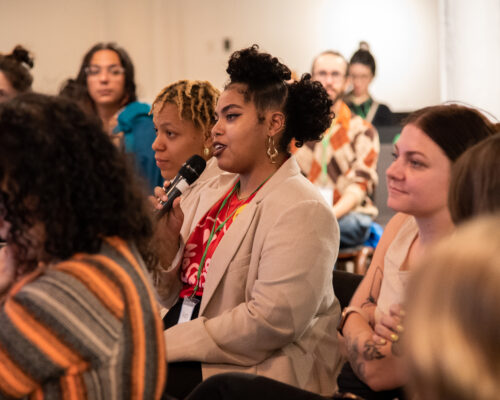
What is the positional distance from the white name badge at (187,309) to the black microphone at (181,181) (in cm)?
29

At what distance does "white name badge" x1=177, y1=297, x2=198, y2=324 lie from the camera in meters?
1.99

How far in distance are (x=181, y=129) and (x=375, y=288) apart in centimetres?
104

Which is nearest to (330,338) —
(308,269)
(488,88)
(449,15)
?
(308,269)

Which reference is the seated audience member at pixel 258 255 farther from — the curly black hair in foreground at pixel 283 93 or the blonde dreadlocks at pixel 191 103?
the blonde dreadlocks at pixel 191 103

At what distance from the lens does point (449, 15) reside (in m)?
3.34

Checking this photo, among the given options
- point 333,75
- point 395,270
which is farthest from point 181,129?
point 333,75

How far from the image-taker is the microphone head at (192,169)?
6.63 ft

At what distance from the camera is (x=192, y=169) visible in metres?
2.04

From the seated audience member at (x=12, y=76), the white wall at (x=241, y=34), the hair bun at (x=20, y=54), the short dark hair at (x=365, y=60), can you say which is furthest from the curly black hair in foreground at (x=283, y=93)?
the white wall at (x=241, y=34)

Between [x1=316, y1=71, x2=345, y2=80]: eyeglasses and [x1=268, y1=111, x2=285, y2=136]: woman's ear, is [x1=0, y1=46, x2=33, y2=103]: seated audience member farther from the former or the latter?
[x1=268, y1=111, x2=285, y2=136]: woman's ear

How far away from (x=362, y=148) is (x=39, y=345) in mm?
2924

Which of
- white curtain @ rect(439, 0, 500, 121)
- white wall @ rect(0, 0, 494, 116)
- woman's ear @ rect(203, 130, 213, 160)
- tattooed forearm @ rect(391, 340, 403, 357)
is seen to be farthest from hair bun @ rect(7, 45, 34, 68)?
tattooed forearm @ rect(391, 340, 403, 357)

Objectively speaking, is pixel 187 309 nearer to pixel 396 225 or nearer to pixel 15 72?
pixel 396 225

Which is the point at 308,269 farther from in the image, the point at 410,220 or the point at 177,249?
the point at 177,249
